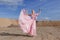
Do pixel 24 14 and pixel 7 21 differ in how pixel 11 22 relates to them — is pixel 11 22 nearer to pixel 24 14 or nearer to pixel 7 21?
pixel 7 21

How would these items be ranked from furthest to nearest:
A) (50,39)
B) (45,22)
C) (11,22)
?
(11,22)
(45,22)
(50,39)

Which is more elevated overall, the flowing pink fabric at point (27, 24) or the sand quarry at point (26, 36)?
the flowing pink fabric at point (27, 24)

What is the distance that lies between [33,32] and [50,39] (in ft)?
3.99

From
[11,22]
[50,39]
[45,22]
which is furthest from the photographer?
[11,22]

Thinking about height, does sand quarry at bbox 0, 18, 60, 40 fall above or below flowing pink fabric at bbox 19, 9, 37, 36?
below

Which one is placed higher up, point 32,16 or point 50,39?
point 32,16

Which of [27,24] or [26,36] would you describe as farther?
[26,36]

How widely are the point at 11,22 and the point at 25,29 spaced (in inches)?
819

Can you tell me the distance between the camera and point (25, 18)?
1386cm

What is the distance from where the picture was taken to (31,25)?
1382 cm

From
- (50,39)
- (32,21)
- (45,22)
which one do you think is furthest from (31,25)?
(45,22)

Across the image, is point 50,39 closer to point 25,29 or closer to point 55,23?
point 25,29

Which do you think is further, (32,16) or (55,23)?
(55,23)

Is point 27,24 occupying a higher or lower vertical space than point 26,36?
higher
